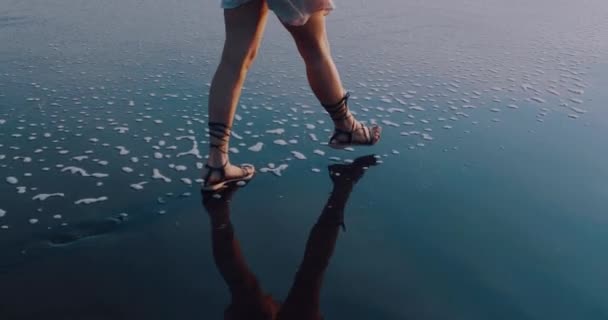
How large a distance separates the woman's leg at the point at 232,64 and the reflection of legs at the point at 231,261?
15cm

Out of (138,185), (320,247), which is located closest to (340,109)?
(320,247)

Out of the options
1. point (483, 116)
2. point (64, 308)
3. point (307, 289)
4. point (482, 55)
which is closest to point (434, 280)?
point (307, 289)

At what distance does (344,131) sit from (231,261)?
997 millimetres

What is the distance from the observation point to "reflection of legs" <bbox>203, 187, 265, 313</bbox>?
62.2 inches

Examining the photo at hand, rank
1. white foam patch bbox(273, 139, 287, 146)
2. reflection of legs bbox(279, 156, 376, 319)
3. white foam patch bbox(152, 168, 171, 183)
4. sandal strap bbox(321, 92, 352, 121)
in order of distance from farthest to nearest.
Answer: white foam patch bbox(273, 139, 287, 146)
sandal strap bbox(321, 92, 352, 121)
white foam patch bbox(152, 168, 171, 183)
reflection of legs bbox(279, 156, 376, 319)

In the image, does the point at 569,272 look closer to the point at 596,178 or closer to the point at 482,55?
the point at 596,178

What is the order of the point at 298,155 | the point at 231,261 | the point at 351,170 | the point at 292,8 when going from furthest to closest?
the point at 298,155
the point at 351,170
the point at 292,8
the point at 231,261

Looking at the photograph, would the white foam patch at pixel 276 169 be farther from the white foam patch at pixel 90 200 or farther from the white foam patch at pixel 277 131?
the white foam patch at pixel 90 200

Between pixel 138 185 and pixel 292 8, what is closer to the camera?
pixel 292 8

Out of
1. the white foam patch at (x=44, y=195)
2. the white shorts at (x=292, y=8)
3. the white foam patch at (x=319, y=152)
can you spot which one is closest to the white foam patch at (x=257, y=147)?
the white foam patch at (x=319, y=152)

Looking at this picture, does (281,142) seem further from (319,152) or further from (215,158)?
(215,158)

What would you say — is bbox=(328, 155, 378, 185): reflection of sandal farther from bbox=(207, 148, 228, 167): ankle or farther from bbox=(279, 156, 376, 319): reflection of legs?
bbox=(207, 148, 228, 167): ankle

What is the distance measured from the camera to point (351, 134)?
8.28 ft

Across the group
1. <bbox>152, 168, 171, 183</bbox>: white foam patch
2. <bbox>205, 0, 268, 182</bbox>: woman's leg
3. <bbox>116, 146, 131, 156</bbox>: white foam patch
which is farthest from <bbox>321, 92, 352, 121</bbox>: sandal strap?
<bbox>116, 146, 131, 156</bbox>: white foam patch
